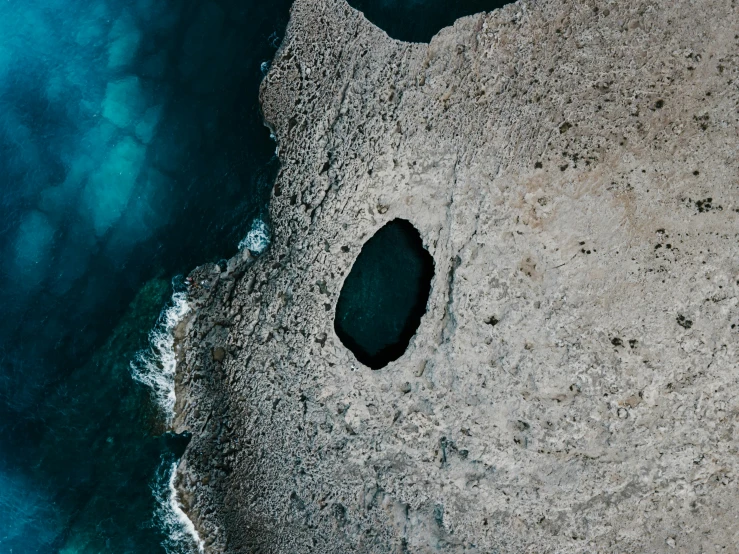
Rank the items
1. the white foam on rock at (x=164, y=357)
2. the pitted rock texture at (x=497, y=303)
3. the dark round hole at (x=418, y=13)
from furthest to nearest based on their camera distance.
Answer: the white foam on rock at (x=164, y=357) < the dark round hole at (x=418, y=13) < the pitted rock texture at (x=497, y=303)

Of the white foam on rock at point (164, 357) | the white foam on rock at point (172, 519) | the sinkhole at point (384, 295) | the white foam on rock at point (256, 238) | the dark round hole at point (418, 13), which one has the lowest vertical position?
the white foam on rock at point (172, 519)

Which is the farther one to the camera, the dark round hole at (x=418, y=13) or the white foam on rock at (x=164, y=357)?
the white foam on rock at (x=164, y=357)

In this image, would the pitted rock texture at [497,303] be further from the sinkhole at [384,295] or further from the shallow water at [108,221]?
the shallow water at [108,221]

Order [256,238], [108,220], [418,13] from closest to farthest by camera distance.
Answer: [418,13], [256,238], [108,220]

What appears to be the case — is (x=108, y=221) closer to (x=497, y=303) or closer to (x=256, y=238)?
(x=256, y=238)

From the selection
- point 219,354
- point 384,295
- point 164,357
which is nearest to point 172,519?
point 164,357

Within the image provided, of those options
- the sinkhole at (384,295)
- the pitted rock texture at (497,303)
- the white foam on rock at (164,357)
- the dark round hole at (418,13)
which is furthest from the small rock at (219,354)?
the dark round hole at (418,13)
